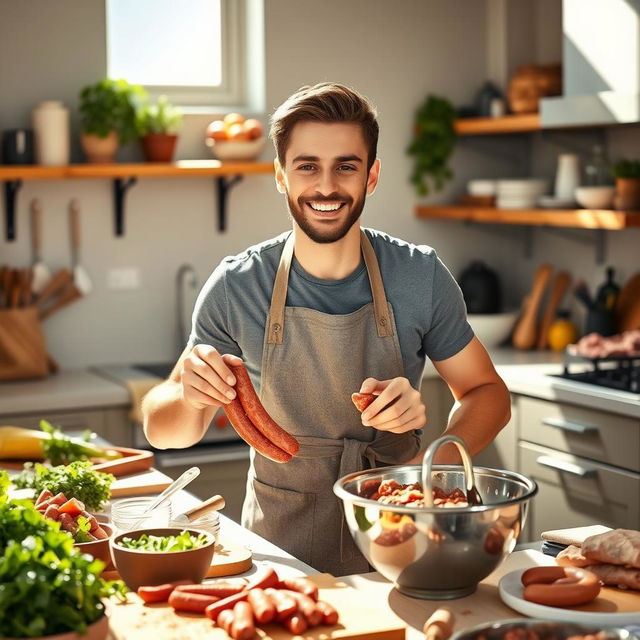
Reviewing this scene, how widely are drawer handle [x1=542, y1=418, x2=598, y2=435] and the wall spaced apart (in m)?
1.04

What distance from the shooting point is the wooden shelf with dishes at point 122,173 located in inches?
170

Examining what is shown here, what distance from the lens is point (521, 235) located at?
538cm

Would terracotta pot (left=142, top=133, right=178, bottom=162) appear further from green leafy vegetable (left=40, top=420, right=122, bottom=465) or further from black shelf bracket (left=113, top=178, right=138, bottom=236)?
green leafy vegetable (left=40, top=420, right=122, bottom=465)

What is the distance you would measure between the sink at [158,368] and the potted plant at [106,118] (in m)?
0.85

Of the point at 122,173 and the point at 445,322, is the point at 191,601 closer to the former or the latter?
the point at 445,322

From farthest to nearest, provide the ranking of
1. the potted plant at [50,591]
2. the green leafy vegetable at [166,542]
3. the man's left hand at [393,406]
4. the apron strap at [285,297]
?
the apron strap at [285,297] → the man's left hand at [393,406] → the green leafy vegetable at [166,542] → the potted plant at [50,591]

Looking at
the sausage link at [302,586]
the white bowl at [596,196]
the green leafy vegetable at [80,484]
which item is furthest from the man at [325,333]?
the white bowl at [596,196]

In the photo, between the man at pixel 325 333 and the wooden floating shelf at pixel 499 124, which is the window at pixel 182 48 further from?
the man at pixel 325 333

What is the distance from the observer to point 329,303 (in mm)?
2504

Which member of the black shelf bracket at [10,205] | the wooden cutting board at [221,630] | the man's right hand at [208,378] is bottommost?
the wooden cutting board at [221,630]

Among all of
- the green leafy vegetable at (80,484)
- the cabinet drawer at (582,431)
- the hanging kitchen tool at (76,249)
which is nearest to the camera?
the green leafy vegetable at (80,484)

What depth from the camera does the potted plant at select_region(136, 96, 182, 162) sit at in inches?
178

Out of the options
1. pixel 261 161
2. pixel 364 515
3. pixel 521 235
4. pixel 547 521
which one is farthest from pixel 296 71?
pixel 364 515

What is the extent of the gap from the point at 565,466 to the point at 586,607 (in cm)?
222
